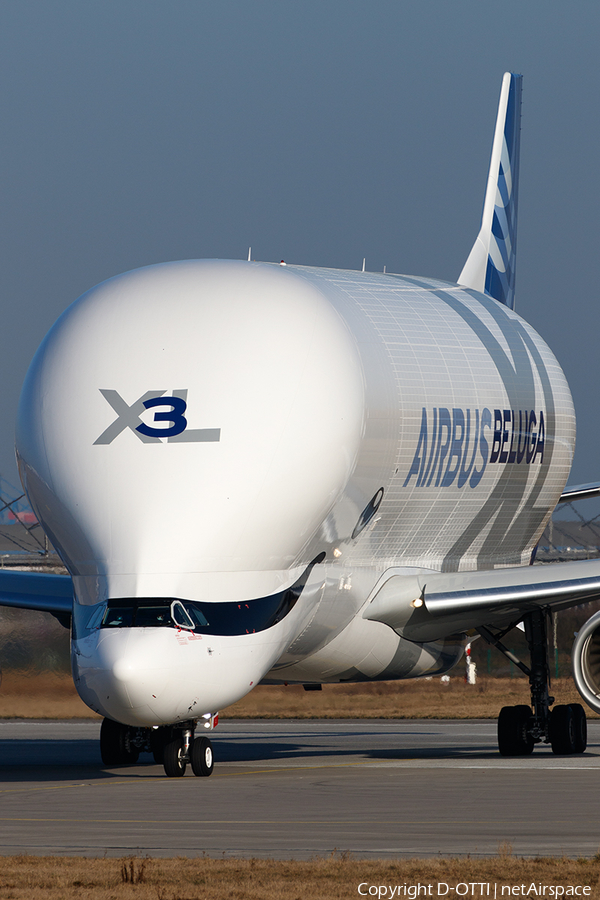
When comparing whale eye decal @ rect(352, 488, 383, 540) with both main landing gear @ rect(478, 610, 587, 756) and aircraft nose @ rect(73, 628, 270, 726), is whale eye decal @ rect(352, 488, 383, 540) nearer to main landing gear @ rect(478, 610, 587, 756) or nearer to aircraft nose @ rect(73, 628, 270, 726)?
main landing gear @ rect(478, 610, 587, 756)

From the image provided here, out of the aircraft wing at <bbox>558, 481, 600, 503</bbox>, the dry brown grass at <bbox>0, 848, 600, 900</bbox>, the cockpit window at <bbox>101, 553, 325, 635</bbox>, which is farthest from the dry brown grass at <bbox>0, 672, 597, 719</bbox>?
the dry brown grass at <bbox>0, 848, 600, 900</bbox>

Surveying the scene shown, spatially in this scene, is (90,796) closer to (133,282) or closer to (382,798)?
(382,798)

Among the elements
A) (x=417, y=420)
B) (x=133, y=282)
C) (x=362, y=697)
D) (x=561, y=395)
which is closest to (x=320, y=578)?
(x=417, y=420)

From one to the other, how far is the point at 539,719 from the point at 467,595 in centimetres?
265

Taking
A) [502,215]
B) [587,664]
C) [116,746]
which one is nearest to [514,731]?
[587,664]

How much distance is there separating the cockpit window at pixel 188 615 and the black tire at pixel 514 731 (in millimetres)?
5826

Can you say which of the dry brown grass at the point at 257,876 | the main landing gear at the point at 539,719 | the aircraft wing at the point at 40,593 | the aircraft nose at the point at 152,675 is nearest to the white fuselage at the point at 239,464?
the aircraft nose at the point at 152,675

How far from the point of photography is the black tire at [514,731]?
21438 millimetres

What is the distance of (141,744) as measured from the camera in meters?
20.7

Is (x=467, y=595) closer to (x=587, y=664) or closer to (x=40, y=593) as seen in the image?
(x=587, y=664)

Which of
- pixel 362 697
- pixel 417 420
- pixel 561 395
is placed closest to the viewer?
pixel 417 420

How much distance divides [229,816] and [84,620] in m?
3.28

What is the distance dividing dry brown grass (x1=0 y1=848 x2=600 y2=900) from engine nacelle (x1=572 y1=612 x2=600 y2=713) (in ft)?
30.5

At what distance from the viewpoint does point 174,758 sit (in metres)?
17.5
